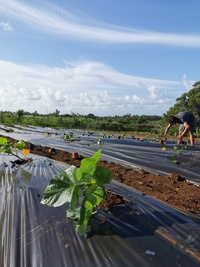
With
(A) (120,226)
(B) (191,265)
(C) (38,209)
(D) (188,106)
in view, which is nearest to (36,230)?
(C) (38,209)

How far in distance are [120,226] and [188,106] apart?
19.4 metres

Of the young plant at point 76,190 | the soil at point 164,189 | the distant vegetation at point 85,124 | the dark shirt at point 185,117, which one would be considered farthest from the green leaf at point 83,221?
the distant vegetation at point 85,124

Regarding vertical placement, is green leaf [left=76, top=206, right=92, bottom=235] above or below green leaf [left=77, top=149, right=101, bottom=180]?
below

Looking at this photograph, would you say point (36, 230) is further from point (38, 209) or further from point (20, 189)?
point (20, 189)

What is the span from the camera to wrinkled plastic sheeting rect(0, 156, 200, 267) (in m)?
2.04

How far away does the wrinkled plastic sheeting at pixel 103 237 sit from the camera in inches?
80.4

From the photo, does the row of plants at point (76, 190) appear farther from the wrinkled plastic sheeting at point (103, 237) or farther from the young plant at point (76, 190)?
the wrinkled plastic sheeting at point (103, 237)

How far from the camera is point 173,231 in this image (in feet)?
8.06

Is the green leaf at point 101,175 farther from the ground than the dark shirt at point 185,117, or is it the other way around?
the dark shirt at point 185,117

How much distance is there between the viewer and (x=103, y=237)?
2340 millimetres

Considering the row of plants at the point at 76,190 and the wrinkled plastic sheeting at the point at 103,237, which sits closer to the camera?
the wrinkled plastic sheeting at the point at 103,237

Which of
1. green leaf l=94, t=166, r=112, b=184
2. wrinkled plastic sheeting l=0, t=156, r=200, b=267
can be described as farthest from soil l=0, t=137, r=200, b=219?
green leaf l=94, t=166, r=112, b=184

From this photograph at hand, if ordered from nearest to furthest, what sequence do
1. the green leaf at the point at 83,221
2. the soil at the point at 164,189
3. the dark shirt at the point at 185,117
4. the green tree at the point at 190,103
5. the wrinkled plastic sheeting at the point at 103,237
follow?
the wrinkled plastic sheeting at the point at 103,237 < the green leaf at the point at 83,221 < the soil at the point at 164,189 < the dark shirt at the point at 185,117 < the green tree at the point at 190,103

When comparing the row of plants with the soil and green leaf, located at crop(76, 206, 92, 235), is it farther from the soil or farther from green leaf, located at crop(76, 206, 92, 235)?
the soil
